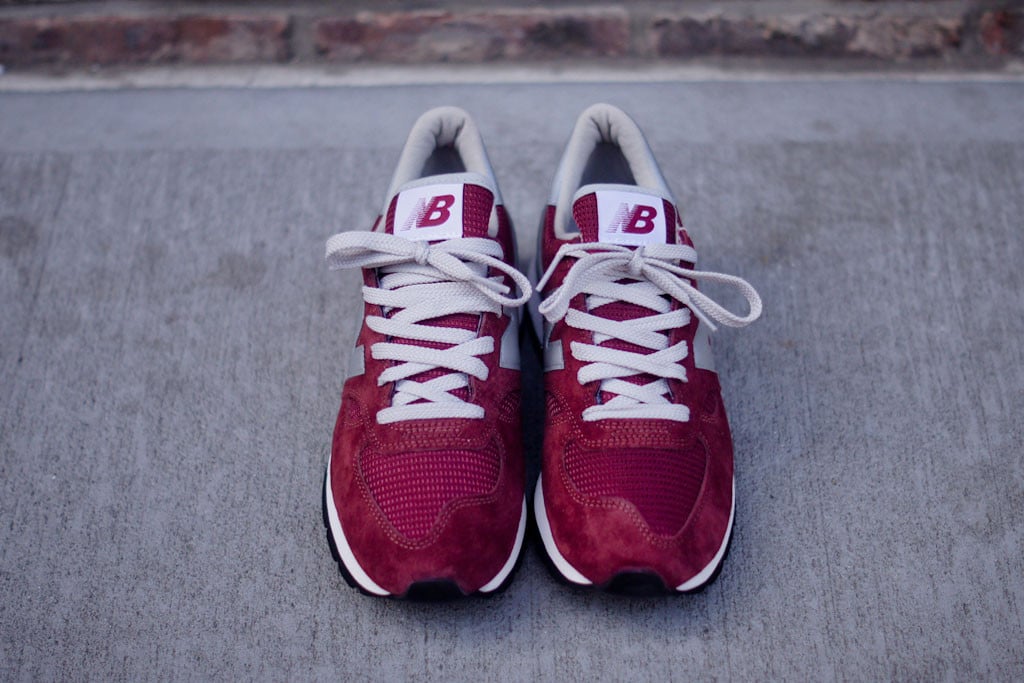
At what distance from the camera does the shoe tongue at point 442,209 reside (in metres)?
0.71

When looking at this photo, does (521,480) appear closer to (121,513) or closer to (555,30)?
(121,513)

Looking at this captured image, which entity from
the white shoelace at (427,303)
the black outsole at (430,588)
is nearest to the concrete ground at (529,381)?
the black outsole at (430,588)

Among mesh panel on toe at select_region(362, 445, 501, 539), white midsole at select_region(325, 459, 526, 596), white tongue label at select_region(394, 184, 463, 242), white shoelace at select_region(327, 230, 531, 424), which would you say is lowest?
white midsole at select_region(325, 459, 526, 596)

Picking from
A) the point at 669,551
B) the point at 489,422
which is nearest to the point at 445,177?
the point at 489,422

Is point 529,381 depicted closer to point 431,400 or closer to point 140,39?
point 431,400

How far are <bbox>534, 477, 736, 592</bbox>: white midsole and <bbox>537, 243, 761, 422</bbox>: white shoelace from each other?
92mm

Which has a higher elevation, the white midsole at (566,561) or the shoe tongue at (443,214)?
the shoe tongue at (443,214)

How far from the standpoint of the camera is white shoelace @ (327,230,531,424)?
26.8 inches

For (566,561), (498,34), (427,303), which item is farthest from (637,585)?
(498,34)

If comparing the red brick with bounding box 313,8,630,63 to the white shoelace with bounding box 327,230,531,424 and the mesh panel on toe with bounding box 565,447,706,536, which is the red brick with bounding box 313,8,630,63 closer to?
the white shoelace with bounding box 327,230,531,424

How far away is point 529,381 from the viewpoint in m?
0.82

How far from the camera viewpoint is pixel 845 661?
0.67 m

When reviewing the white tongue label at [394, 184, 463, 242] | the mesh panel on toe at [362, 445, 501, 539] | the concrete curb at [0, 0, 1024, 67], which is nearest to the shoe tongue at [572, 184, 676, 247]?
the white tongue label at [394, 184, 463, 242]

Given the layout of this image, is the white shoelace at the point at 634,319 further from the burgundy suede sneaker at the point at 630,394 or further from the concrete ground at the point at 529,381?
the concrete ground at the point at 529,381
